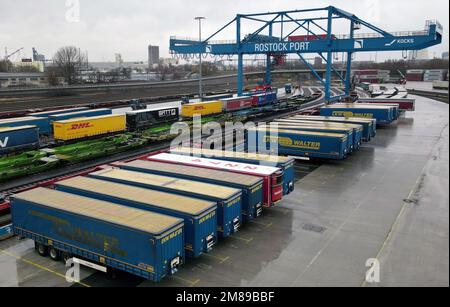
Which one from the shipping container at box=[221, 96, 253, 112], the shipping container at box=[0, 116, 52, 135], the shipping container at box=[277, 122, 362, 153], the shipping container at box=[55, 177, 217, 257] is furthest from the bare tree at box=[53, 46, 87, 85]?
the shipping container at box=[55, 177, 217, 257]

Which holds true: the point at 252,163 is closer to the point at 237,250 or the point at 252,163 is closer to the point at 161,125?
the point at 237,250

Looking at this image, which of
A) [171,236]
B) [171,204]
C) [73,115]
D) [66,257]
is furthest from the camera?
[73,115]

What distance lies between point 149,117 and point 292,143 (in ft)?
77.5

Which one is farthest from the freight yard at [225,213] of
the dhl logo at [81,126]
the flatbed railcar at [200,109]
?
the flatbed railcar at [200,109]

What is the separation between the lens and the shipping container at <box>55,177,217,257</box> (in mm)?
17609

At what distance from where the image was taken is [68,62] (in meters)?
124

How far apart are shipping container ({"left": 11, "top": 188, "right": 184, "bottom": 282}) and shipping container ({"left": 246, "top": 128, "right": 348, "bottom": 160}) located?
78.6ft

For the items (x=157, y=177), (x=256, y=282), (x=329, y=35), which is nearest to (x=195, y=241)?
(x=256, y=282)

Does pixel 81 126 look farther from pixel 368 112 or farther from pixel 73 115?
pixel 368 112

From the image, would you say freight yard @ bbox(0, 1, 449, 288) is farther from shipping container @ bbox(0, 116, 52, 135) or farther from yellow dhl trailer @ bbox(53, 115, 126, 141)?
shipping container @ bbox(0, 116, 52, 135)

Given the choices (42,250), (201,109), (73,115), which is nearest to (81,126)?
(73,115)

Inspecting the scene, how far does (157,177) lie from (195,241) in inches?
280

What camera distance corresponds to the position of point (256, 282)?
1727 cm

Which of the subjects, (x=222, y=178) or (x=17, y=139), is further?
(x=17, y=139)
